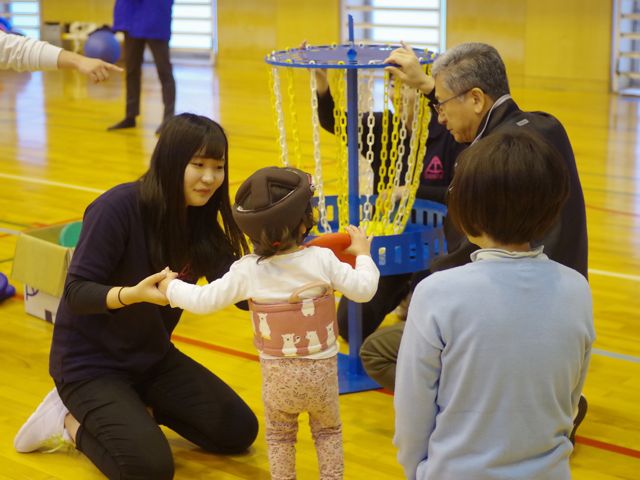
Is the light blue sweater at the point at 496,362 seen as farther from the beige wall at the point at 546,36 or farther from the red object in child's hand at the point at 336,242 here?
the beige wall at the point at 546,36

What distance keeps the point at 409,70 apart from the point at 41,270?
1.75 metres

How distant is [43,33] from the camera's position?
14820 mm

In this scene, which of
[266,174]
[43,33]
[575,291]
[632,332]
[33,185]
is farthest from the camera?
[43,33]

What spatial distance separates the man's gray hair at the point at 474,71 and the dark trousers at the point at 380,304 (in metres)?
1.17

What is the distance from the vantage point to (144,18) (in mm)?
8766

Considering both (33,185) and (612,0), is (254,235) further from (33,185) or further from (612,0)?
(612,0)

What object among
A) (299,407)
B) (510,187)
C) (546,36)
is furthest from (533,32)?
(510,187)

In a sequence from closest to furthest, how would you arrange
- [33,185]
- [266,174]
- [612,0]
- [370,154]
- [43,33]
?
1. [266,174]
2. [370,154]
3. [33,185]
4. [612,0]
5. [43,33]

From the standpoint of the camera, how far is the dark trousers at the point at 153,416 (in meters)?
2.79

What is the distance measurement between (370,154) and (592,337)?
1.96m

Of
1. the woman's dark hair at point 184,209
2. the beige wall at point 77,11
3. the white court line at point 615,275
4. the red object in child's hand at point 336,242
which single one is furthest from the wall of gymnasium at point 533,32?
the red object in child's hand at point 336,242

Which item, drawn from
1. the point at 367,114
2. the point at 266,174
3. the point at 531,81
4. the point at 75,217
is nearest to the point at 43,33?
the point at 531,81

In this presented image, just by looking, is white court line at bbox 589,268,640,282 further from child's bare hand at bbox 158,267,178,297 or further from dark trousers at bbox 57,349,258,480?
child's bare hand at bbox 158,267,178,297

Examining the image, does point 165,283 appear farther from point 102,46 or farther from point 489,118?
point 102,46
